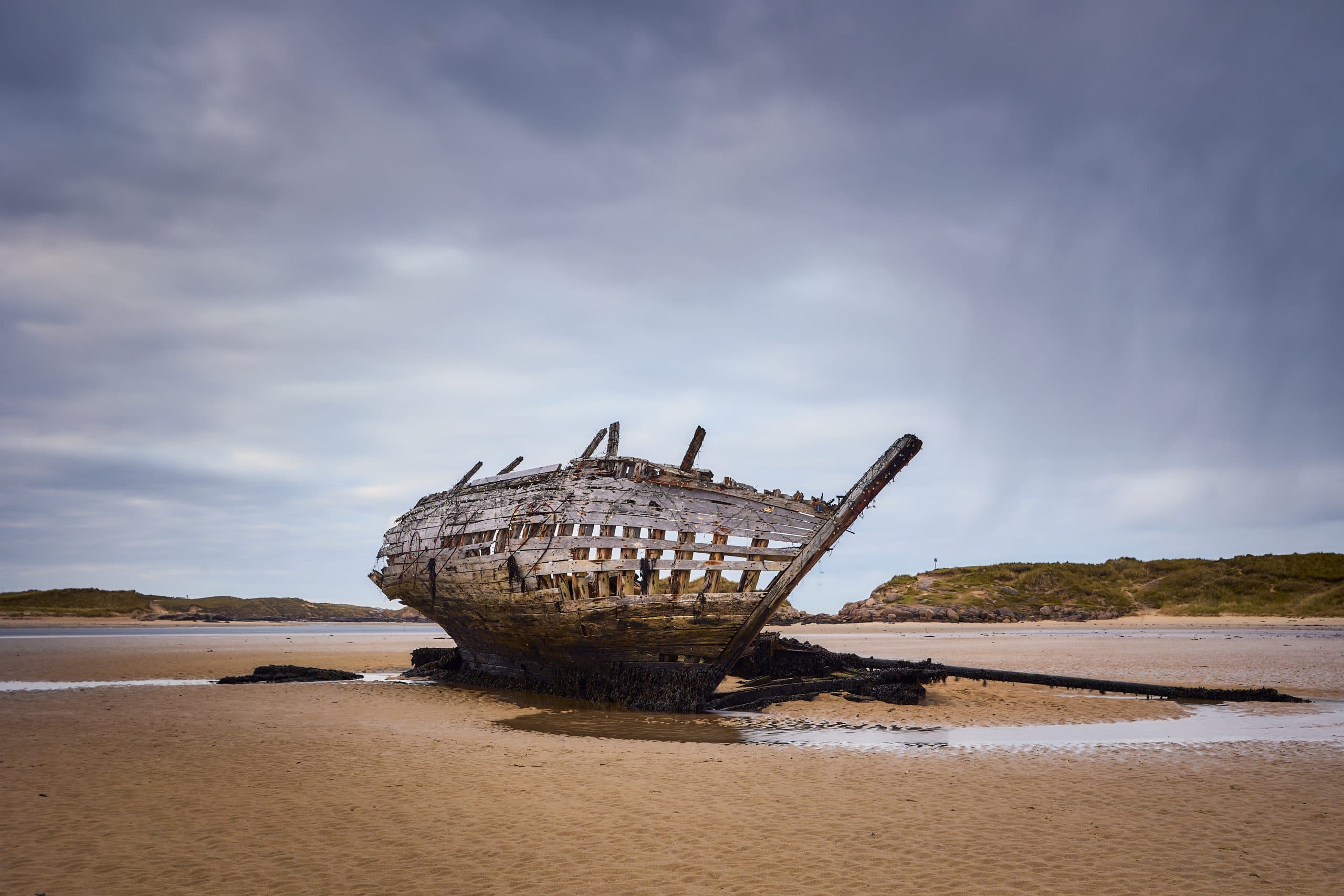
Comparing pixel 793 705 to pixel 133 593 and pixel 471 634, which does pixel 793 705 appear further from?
pixel 133 593

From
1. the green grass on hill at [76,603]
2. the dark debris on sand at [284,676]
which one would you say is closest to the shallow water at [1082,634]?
the dark debris on sand at [284,676]

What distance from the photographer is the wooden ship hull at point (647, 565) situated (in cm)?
1176

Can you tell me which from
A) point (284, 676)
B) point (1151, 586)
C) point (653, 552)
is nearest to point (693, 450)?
point (653, 552)

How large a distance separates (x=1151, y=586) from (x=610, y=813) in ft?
191

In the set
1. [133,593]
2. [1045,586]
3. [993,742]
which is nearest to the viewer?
[993,742]

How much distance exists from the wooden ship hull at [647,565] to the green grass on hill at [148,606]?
61.4 meters

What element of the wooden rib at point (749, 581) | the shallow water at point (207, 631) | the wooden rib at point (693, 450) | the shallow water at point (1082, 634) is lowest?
the shallow water at point (207, 631)

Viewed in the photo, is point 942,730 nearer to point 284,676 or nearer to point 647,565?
point 647,565

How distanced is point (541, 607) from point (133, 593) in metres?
73.8

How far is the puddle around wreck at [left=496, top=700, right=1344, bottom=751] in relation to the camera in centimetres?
935

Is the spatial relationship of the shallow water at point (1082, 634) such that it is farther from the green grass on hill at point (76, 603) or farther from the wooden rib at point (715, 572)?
the green grass on hill at point (76, 603)

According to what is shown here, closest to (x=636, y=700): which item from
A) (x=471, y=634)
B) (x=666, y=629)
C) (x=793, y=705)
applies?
(x=666, y=629)

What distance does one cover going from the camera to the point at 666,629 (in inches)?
464

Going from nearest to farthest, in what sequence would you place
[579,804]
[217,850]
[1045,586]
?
[217,850]
[579,804]
[1045,586]
